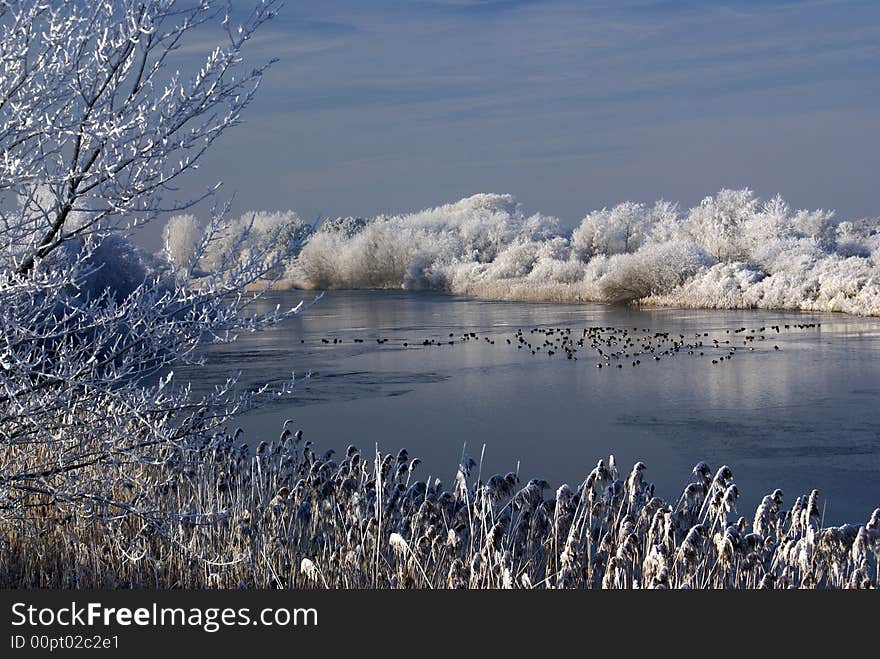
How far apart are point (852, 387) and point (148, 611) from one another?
11.3 meters

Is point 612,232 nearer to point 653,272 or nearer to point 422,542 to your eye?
point 653,272

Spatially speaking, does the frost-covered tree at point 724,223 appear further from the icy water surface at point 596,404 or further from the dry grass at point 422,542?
the dry grass at point 422,542

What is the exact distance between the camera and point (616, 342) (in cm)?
1941

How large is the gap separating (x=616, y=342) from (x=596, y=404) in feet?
22.8

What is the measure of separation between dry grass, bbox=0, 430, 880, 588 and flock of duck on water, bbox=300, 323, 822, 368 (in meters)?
10.3

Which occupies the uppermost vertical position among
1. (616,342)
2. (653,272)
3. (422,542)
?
(422,542)

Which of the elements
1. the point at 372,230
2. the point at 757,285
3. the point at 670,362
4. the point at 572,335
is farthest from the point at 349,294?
the point at 670,362

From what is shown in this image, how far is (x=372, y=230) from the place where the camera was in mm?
48000

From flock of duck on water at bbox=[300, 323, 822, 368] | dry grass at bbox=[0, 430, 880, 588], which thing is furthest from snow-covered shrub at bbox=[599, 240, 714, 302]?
dry grass at bbox=[0, 430, 880, 588]

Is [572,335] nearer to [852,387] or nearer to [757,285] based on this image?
[852,387]

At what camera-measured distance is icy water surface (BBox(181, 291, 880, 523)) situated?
9.10 meters

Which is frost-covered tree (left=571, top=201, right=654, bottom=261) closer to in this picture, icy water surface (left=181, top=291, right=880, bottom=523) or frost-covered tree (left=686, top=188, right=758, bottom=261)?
frost-covered tree (left=686, top=188, right=758, bottom=261)

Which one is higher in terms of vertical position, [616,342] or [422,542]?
[422,542]

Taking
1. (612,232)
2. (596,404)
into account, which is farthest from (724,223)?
(596,404)
